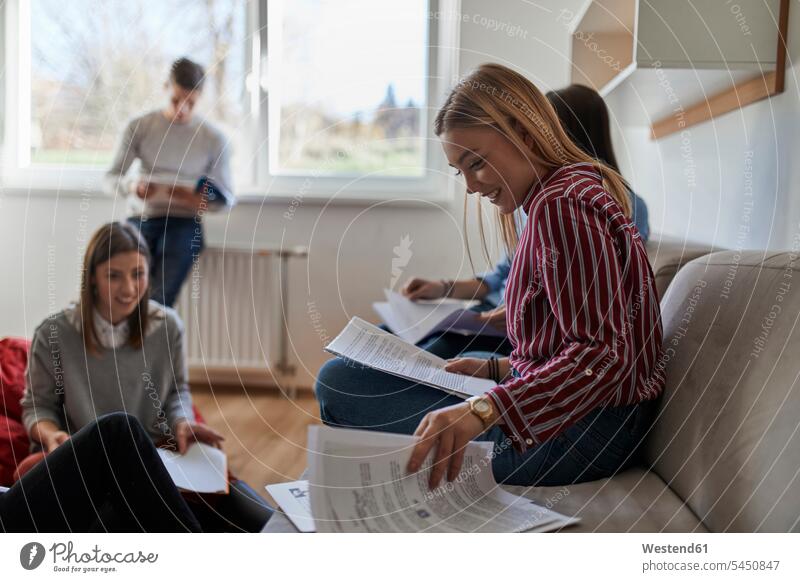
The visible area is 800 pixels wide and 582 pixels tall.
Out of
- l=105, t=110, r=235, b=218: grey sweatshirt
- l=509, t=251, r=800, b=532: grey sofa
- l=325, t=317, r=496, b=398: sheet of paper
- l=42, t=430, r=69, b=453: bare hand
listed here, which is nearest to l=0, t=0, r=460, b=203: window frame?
l=105, t=110, r=235, b=218: grey sweatshirt

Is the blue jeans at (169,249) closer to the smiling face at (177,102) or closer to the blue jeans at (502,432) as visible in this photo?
the smiling face at (177,102)

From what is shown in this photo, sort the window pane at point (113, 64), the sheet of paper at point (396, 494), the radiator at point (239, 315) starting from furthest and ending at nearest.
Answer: the radiator at point (239, 315), the window pane at point (113, 64), the sheet of paper at point (396, 494)

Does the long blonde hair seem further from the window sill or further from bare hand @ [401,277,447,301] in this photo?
the window sill

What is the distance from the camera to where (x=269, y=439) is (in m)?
1.47

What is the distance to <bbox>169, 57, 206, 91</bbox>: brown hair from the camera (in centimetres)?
170

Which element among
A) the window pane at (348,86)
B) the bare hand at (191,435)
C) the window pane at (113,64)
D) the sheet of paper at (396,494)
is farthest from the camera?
the window pane at (348,86)

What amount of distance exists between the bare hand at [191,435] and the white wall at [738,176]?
0.78 metres

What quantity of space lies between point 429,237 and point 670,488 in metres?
1.23

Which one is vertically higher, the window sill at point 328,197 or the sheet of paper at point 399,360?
the window sill at point 328,197

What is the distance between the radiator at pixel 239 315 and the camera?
2123 millimetres

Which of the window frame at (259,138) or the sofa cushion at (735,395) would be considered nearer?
the sofa cushion at (735,395)

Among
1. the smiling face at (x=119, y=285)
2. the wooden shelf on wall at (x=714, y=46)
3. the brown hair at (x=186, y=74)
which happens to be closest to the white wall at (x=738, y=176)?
the wooden shelf on wall at (x=714, y=46)

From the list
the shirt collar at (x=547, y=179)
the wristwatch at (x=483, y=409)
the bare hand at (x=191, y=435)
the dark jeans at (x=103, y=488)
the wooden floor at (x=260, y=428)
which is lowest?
the wooden floor at (x=260, y=428)
